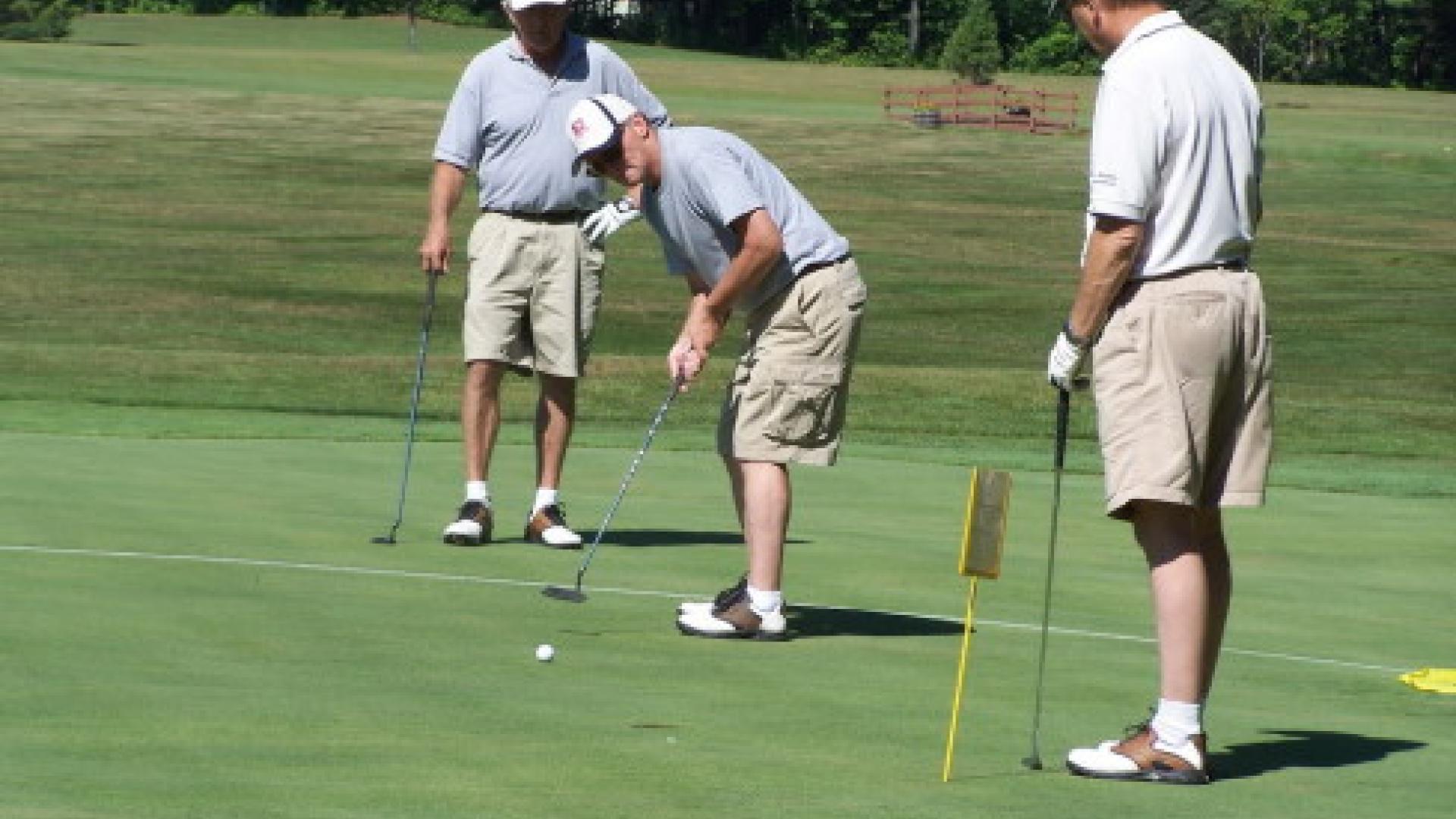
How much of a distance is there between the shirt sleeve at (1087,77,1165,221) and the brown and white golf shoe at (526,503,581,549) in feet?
15.1

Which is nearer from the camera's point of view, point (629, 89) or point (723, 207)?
point (723, 207)

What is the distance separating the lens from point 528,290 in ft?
38.6

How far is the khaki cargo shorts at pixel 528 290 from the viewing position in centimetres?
1173

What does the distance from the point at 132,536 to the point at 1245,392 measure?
501 centimetres

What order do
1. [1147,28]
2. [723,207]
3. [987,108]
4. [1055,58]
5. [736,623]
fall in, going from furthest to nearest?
1. [1055,58]
2. [987,108]
3. [736,623]
4. [723,207]
5. [1147,28]

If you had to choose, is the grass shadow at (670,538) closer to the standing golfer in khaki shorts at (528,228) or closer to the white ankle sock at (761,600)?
the standing golfer in khaki shorts at (528,228)

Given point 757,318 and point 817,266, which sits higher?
point 817,266

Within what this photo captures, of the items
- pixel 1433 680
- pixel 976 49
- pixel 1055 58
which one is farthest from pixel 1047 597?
pixel 1055 58

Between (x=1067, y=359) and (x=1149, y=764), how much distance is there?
0.96 meters

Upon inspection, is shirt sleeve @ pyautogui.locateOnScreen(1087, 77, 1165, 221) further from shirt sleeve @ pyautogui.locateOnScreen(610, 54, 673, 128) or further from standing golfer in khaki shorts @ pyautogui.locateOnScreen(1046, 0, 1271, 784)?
shirt sleeve @ pyautogui.locateOnScreen(610, 54, 673, 128)

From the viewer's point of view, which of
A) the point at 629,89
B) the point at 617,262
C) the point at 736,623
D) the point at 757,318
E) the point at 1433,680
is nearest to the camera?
the point at 1433,680

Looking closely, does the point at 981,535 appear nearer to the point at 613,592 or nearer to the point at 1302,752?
the point at 1302,752

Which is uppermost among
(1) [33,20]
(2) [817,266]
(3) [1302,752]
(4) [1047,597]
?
(2) [817,266]

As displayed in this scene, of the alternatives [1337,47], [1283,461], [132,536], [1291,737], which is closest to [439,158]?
[132,536]
